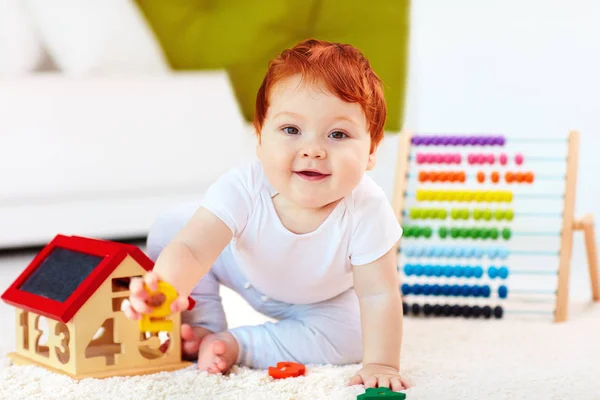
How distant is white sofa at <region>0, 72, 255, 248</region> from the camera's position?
1938 millimetres

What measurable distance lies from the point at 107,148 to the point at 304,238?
1.10 metres

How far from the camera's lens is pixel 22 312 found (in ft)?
3.67

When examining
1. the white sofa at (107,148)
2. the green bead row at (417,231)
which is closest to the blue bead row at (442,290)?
the green bead row at (417,231)

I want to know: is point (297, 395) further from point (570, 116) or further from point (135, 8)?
point (570, 116)

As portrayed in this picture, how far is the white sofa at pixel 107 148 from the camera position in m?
1.94

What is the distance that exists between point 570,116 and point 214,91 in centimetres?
118

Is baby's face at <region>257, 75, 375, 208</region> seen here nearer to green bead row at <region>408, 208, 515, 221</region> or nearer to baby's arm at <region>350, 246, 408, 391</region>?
baby's arm at <region>350, 246, 408, 391</region>

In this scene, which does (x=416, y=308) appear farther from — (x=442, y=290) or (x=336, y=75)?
(x=336, y=75)

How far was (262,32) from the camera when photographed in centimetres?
224

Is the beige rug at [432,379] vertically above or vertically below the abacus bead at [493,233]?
below

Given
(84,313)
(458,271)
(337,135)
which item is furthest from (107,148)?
(337,135)

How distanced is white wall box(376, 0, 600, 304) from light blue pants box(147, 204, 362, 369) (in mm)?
1563

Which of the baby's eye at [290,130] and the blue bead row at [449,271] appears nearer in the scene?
the baby's eye at [290,130]

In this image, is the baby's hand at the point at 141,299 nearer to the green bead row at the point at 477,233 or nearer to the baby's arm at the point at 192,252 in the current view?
the baby's arm at the point at 192,252
